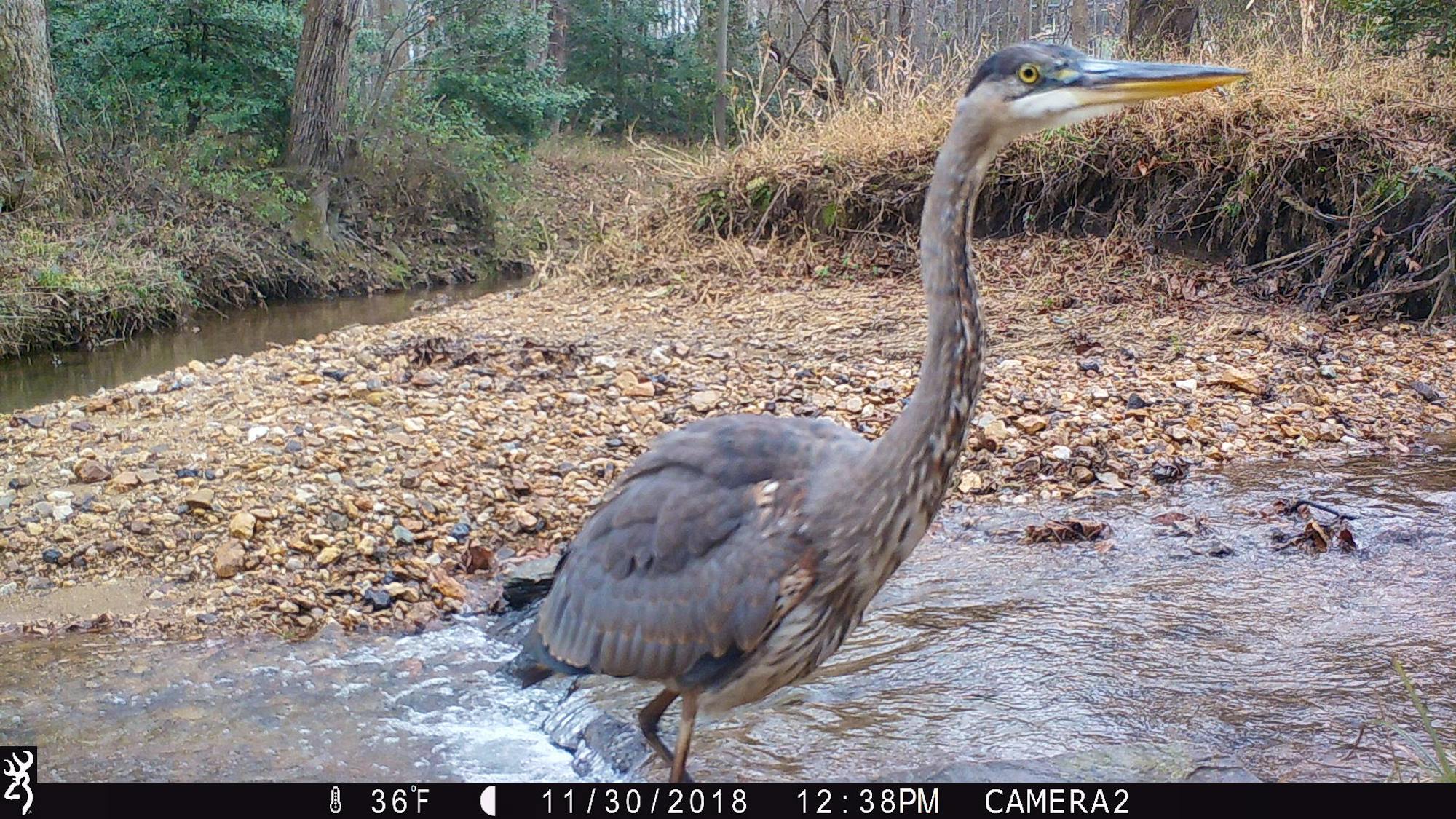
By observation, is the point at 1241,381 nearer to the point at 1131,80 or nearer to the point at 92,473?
the point at 1131,80

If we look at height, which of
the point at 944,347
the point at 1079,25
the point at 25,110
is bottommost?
the point at 944,347

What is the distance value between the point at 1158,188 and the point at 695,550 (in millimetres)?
8261

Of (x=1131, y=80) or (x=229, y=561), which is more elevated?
(x=1131, y=80)

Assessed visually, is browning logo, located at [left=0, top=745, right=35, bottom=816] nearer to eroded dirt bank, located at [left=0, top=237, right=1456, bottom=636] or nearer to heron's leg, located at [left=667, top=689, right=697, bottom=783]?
eroded dirt bank, located at [left=0, top=237, right=1456, bottom=636]

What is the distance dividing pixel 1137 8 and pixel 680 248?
6.06 metres

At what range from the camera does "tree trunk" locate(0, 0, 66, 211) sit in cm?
1483

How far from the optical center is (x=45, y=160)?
15359 mm

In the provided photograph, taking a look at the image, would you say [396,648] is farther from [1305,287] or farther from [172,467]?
[1305,287]

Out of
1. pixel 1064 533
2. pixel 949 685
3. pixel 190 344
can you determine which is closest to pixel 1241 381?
pixel 1064 533

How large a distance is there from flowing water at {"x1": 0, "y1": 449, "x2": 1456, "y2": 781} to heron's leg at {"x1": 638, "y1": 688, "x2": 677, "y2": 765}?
0.16 meters

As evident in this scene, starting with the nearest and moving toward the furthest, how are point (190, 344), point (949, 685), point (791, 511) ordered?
point (791, 511) → point (949, 685) → point (190, 344)

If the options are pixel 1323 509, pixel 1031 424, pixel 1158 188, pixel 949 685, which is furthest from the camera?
pixel 1158 188

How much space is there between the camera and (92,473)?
6.48 m

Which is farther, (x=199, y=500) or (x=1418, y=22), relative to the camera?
(x=1418, y=22)
